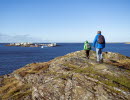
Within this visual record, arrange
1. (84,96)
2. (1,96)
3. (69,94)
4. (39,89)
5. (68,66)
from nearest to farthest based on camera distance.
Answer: (84,96)
(69,94)
(39,89)
(1,96)
(68,66)

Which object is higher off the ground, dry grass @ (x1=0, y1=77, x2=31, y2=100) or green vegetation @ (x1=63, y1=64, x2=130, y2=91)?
green vegetation @ (x1=63, y1=64, x2=130, y2=91)

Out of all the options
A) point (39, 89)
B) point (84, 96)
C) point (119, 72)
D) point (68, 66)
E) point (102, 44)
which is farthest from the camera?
point (68, 66)

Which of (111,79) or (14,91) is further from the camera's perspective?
(14,91)

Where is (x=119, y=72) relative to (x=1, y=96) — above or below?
above

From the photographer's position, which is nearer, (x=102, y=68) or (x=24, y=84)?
(x=102, y=68)

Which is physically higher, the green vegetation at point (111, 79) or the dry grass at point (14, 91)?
the green vegetation at point (111, 79)

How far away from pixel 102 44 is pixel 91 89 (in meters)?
6.22

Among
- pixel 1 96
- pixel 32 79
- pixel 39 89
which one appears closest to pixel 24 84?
pixel 32 79

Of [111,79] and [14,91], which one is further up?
[111,79]

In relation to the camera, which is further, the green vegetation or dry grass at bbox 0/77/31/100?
dry grass at bbox 0/77/31/100

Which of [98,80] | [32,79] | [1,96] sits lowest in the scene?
[1,96]

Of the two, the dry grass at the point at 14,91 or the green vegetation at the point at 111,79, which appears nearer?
the green vegetation at the point at 111,79

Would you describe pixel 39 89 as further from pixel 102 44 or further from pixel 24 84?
pixel 102 44

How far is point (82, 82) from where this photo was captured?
37.6 ft
